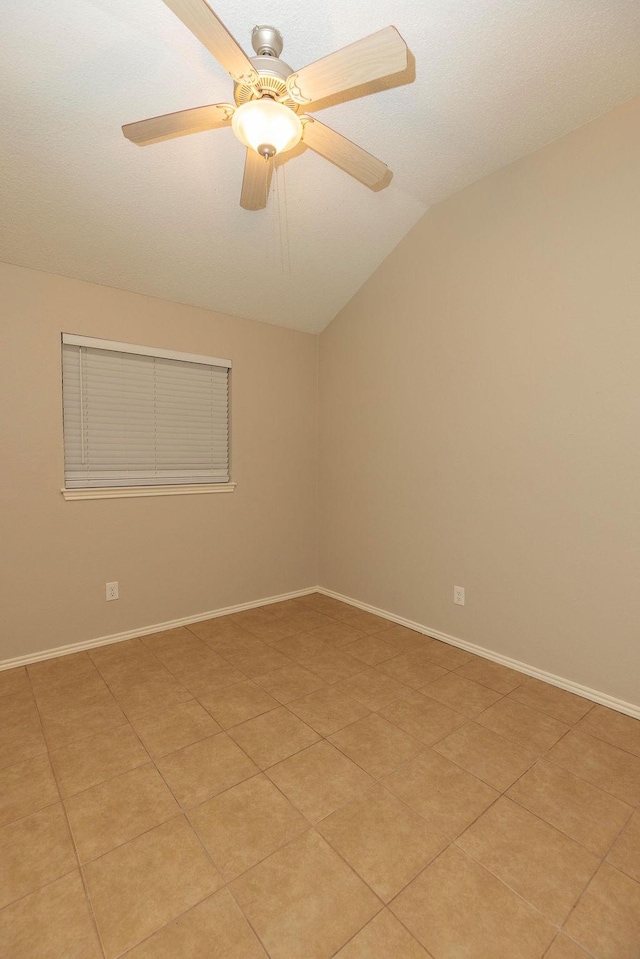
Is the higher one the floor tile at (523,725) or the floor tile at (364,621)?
the floor tile at (364,621)

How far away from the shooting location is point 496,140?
2334 millimetres

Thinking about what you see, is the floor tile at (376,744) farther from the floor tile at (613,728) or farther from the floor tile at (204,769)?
the floor tile at (613,728)

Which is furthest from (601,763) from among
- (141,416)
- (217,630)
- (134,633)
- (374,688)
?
(141,416)

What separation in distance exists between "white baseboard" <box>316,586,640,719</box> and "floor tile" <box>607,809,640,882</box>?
2.44ft

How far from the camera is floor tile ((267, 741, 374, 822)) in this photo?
1.59 m

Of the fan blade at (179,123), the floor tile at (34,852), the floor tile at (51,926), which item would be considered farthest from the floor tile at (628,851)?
the fan blade at (179,123)

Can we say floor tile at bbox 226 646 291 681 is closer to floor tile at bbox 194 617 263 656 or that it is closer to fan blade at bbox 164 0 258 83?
floor tile at bbox 194 617 263 656

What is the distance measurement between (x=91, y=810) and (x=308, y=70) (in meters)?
2.46

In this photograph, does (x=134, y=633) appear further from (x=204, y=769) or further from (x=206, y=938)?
(x=206, y=938)

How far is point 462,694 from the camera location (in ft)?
7.57

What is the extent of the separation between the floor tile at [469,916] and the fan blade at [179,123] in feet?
7.97

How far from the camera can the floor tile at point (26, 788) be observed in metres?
1.55

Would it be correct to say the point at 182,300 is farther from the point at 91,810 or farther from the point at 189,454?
the point at 91,810

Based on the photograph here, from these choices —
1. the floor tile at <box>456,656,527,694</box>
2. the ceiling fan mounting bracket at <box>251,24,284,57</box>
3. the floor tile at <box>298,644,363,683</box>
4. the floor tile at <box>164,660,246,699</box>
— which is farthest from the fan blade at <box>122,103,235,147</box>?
the floor tile at <box>456,656,527,694</box>
